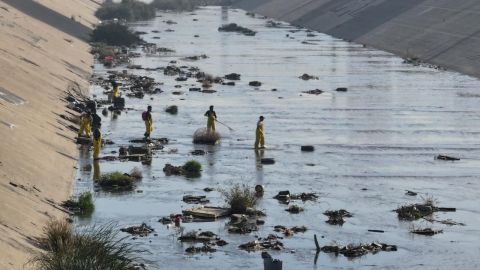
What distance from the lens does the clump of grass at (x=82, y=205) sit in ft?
102

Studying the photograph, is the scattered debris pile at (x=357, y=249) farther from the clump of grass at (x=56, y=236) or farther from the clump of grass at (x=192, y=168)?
the clump of grass at (x=192, y=168)

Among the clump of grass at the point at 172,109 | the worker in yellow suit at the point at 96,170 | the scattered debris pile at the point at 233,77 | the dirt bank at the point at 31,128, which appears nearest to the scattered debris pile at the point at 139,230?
the dirt bank at the point at 31,128

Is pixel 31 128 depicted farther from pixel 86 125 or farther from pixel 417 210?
pixel 417 210

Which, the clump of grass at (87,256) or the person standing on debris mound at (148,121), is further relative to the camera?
the person standing on debris mound at (148,121)

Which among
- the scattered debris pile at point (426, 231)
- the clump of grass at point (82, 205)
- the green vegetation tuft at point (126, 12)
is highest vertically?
the green vegetation tuft at point (126, 12)

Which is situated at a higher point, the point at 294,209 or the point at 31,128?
the point at 31,128

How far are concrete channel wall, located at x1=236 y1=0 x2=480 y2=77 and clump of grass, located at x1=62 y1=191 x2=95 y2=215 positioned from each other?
4520 cm

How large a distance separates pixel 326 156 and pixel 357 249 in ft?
48.3

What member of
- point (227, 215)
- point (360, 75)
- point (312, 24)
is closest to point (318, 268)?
point (227, 215)

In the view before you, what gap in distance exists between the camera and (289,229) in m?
29.8

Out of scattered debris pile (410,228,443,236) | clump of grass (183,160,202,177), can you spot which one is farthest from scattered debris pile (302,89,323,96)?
scattered debris pile (410,228,443,236)

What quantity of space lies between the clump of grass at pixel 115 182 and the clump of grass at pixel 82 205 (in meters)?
3.64

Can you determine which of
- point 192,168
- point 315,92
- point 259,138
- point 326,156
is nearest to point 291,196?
point 192,168

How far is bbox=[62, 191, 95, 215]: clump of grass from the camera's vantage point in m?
31.1
